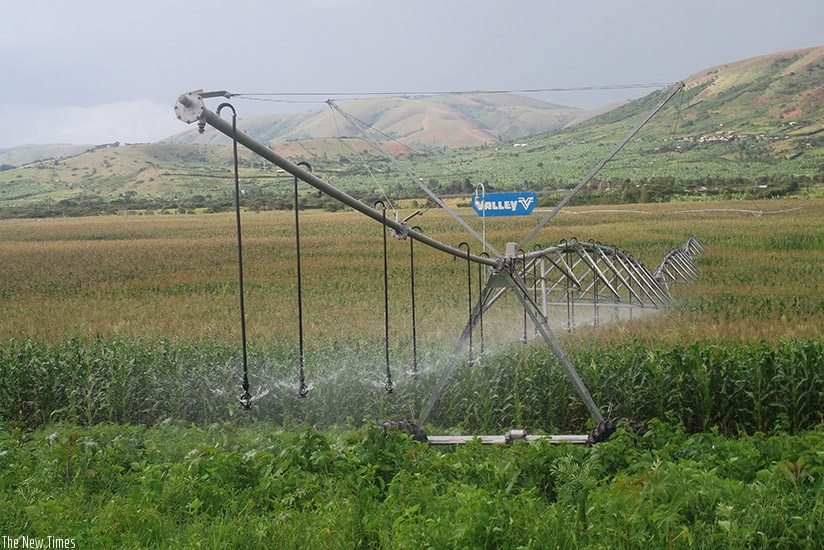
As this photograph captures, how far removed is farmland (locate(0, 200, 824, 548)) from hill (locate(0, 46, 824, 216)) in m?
→ 32.7

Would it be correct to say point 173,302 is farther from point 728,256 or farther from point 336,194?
point 728,256

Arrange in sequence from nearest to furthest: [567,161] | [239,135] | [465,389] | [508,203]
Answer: [239,135], [465,389], [508,203], [567,161]

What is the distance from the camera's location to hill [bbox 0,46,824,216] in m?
69.1

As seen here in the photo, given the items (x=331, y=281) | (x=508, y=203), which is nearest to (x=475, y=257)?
(x=508, y=203)

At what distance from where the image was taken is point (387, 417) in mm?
9539

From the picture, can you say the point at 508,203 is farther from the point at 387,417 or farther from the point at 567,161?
the point at 567,161

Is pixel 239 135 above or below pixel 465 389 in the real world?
above

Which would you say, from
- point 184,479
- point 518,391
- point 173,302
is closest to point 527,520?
point 184,479

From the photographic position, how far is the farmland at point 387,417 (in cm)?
484

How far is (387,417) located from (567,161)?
94610mm

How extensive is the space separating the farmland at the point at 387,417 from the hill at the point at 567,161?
1287 inches

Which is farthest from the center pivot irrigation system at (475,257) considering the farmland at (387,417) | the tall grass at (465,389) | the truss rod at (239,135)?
the farmland at (387,417)

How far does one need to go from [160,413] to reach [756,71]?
187872mm

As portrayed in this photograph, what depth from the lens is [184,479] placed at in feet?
18.5
